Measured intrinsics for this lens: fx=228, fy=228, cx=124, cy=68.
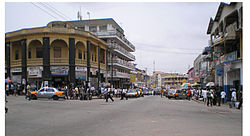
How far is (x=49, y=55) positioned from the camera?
35094mm

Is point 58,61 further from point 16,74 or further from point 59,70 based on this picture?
point 16,74

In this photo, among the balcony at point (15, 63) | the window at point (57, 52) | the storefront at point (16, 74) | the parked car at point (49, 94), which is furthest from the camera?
the balcony at point (15, 63)

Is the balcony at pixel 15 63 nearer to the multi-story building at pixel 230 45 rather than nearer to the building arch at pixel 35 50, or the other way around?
the building arch at pixel 35 50

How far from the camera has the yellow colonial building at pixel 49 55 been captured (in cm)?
3503

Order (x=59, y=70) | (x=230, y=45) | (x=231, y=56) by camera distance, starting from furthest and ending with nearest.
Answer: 1. (x=59, y=70)
2. (x=230, y=45)
3. (x=231, y=56)

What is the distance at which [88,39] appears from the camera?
1526 inches

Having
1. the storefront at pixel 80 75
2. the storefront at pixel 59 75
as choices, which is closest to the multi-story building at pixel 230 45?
the storefront at pixel 80 75

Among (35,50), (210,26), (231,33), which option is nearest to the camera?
(231,33)

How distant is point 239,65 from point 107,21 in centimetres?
3171

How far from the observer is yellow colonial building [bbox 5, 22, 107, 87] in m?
35.0

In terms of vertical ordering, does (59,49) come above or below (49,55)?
above

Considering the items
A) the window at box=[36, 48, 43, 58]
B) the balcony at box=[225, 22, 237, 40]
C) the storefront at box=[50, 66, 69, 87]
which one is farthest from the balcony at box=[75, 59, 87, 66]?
the balcony at box=[225, 22, 237, 40]

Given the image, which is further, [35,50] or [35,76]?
[35,50]

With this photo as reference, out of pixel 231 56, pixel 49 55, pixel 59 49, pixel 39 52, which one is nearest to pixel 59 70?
pixel 49 55
